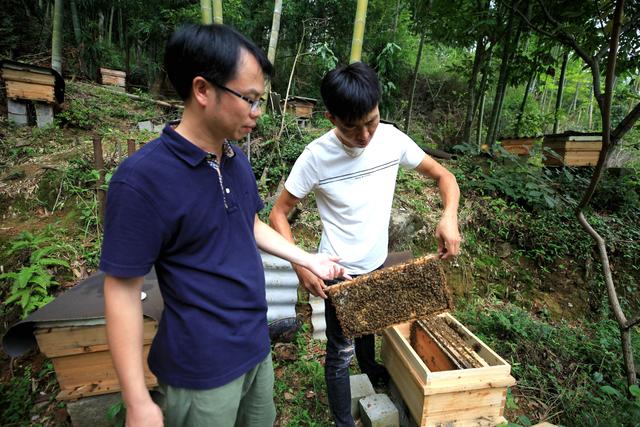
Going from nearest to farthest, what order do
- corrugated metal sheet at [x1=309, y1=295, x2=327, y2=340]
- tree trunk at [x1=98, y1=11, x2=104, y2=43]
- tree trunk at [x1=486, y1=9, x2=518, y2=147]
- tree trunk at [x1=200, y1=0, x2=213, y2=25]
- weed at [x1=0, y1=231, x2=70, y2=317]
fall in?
1. weed at [x1=0, y1=231, x2=70, y2=317]
2. corrugated metal sheet at [x1=309, y1=295, x2=327, y2=340]
3. tree trunk at [x1=200, y1=0, x2=213, y2=25]
4. tree trunk at [x1=486, y1=9, x2=518, y2=147]
5. tree trunk at [x1=98, y1=11, x2=104, y2=43]

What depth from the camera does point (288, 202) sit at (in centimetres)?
215

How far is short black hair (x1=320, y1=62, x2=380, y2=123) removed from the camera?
1688 mm

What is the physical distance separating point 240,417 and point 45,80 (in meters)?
8.20

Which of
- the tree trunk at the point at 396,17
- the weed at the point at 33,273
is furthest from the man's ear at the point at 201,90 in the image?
the tree trunk at the point at 396,17

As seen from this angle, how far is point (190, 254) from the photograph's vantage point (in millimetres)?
1158

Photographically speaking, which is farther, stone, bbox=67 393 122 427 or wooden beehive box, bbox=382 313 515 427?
stone, bbox=67 393 122 427

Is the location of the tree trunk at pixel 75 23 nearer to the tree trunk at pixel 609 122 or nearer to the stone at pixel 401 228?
the stone at pixel 401 228

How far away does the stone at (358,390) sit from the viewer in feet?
8.25

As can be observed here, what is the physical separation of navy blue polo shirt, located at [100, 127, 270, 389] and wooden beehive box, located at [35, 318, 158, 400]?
132 cm

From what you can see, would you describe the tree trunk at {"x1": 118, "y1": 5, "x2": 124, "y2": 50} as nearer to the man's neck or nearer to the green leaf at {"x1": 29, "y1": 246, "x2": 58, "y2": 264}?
the green leaf at {"x1": 29, "y1": 246, "x2": 58, "y2": 264}

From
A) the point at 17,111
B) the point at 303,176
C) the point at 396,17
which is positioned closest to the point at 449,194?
the point at 303,176

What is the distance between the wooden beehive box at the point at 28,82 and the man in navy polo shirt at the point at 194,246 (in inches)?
306

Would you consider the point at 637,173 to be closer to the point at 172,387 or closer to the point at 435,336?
the point at 435,336

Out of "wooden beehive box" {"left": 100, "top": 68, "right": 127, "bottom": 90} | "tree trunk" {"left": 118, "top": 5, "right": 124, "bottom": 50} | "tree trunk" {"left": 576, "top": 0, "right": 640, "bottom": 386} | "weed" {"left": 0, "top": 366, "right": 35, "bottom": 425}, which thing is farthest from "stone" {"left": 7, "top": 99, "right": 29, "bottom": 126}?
"tree trunk" {"left": 118, "top": 5, "right": 124, "bottom": 50}
